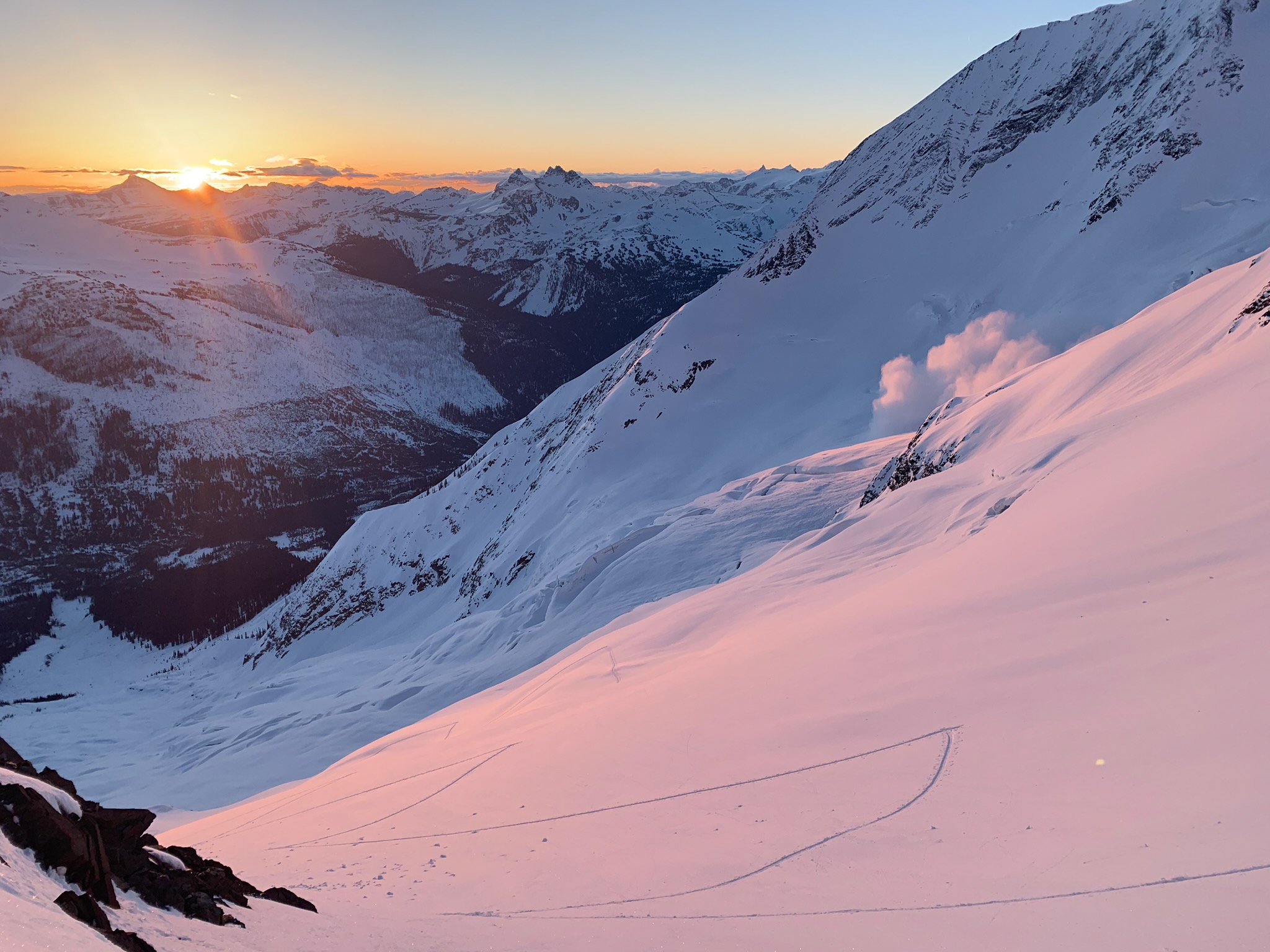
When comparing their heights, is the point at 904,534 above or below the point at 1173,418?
below

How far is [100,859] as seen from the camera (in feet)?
23.2

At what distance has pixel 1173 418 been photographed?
1453 centimetres

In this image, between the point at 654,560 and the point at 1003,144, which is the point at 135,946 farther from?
the point at 1003,144

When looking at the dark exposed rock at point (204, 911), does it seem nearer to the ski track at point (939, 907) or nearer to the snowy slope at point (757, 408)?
the ski track at point (939, 907)

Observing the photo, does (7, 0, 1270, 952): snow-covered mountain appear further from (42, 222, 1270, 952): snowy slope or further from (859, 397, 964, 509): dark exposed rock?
(859, 397, 964, 509): dark exposed rock

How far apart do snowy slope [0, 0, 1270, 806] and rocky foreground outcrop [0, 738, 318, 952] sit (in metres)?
19.7

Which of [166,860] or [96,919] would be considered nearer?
[96,919]

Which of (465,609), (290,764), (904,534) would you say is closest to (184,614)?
(465,609)

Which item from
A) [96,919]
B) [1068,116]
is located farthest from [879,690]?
[1068,116]

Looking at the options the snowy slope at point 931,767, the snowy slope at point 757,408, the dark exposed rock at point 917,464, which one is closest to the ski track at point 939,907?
the snowy slope at point 931,767

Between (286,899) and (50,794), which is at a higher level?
(50,794)

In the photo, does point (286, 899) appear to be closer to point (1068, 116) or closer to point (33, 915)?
point (33, 915)

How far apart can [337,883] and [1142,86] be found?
3094 inches

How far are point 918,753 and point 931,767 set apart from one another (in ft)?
1.06
